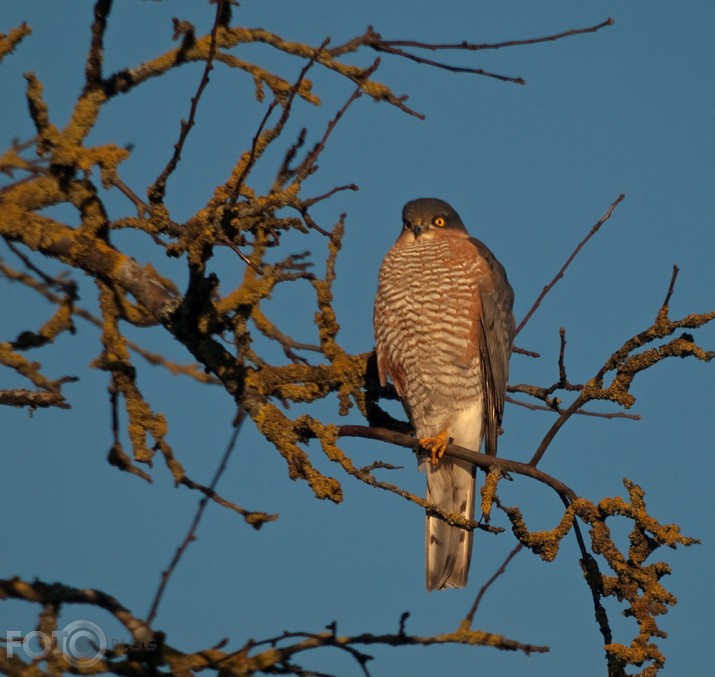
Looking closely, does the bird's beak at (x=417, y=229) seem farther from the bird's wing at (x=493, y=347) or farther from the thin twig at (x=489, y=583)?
the thin twig at (x=489, y=583)

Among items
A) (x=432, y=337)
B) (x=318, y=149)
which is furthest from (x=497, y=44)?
(x=432, y=337)

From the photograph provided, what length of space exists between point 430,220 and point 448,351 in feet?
3.52

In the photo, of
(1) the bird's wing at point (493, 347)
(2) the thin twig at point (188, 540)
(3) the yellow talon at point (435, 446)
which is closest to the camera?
(2) the thin twig at point (188, 540)

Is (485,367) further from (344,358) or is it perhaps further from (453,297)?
(344,358)

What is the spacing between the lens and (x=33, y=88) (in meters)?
3.08

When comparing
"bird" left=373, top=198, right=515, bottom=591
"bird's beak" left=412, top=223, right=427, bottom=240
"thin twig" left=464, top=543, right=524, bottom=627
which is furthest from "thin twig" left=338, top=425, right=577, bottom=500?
"bird's beak" left=412, top=223, right=427, bottom=240

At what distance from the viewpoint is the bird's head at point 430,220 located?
624 centimetres

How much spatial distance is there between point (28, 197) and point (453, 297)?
2996 millimetres

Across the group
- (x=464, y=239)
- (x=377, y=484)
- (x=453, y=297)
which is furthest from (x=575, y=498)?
(x=464, y=239)

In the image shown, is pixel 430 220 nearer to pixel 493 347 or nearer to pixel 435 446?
pixel 493 347

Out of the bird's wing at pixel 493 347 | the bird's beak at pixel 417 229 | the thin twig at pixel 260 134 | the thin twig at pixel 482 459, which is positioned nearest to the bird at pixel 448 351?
the bird's wing at pixel 493 347

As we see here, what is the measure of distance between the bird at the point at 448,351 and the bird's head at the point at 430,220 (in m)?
0.37

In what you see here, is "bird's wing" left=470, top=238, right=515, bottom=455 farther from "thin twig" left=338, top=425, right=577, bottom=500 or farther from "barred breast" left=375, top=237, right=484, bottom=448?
"thin twig" left=338, top=425, right=577, bottom=500

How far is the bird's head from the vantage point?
6242 mm
